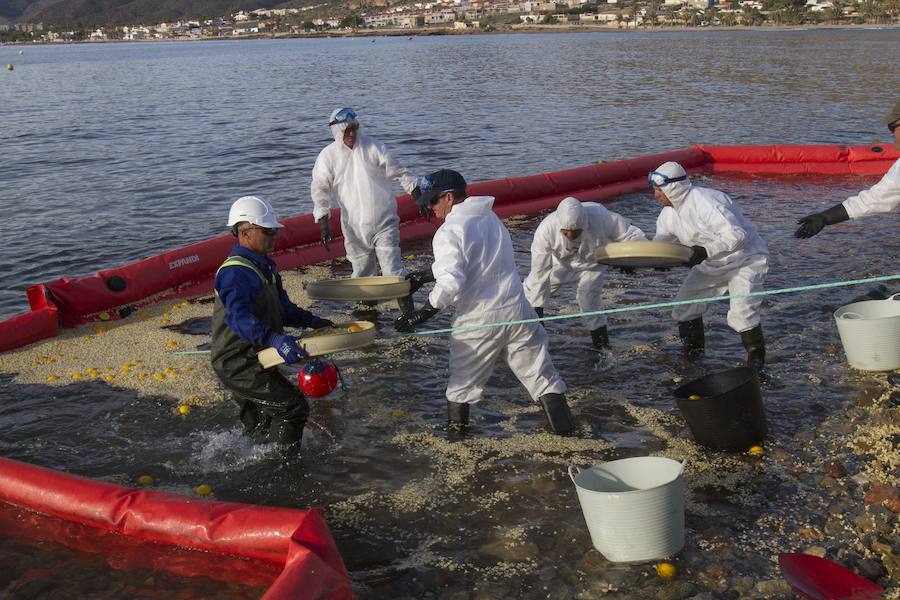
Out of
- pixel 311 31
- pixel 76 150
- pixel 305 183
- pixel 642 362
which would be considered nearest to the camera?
pixel 642 362

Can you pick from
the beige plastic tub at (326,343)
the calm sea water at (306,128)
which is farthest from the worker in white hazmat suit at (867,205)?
the calm sea water at (306,128)

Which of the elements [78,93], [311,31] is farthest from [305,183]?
[311,31]

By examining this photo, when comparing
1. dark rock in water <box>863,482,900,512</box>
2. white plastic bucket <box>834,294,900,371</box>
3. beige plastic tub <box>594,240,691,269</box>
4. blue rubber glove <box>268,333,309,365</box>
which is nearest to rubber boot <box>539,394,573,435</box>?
beige plastic tub <box>594,240,691,269</box>

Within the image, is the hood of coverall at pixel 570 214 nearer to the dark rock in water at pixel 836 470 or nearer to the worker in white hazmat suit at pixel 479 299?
the worker in white hazmat suit at pixel 479 299

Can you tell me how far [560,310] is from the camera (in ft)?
31.2

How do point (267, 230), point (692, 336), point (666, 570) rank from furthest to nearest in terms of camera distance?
1. point (692, 336)
2. point (267, 230)
3. point (666, 570)

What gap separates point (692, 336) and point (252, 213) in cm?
427

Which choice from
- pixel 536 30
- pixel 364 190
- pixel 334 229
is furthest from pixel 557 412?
pixel 536 30

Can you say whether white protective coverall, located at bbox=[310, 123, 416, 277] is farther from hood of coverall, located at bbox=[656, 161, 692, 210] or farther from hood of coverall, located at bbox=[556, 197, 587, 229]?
hood of coverall, located at bbox=[656, 161, 692, 210]

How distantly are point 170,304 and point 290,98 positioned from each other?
34.6 metres

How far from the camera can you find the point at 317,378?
5.65 metres

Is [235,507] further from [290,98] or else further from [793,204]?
[290,98]

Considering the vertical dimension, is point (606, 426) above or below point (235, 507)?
below

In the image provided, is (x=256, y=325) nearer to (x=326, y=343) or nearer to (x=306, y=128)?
(x=326, y=343)
